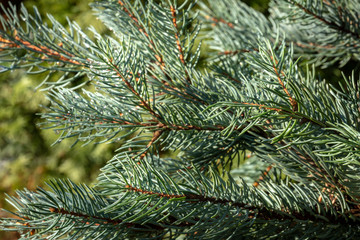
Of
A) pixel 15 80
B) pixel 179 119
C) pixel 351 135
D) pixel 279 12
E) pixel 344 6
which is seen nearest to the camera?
pixel 351 135

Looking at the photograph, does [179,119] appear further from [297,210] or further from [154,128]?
[297,210]

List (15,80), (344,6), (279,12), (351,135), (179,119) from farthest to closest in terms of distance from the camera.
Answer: (15,80)
(279,12)
(344,6)
(179,119)
(351,135)

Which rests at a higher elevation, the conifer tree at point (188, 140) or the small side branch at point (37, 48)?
the small side branch at point (37, 48)

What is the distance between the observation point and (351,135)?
9.4 inches

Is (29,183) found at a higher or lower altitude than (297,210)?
higher

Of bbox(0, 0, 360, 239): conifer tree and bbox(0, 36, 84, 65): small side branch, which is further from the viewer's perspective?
bbox(0, 36, 84, 65): small side branch

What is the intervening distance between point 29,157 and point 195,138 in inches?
62.3

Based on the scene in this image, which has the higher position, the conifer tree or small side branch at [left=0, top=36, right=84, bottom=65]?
small side branch at [left=0, top=36, right=84, bottom=65]

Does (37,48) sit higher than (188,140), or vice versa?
(37,48)

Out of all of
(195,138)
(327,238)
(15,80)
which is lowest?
(327,238)

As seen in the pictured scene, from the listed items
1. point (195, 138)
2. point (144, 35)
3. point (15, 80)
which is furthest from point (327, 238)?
point (15, 80)

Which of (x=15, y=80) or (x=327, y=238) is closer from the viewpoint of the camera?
(x=327, y=238)

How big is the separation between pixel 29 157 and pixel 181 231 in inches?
63.3

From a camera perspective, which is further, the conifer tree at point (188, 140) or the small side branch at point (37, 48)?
the small side branch at point (37, 48)
